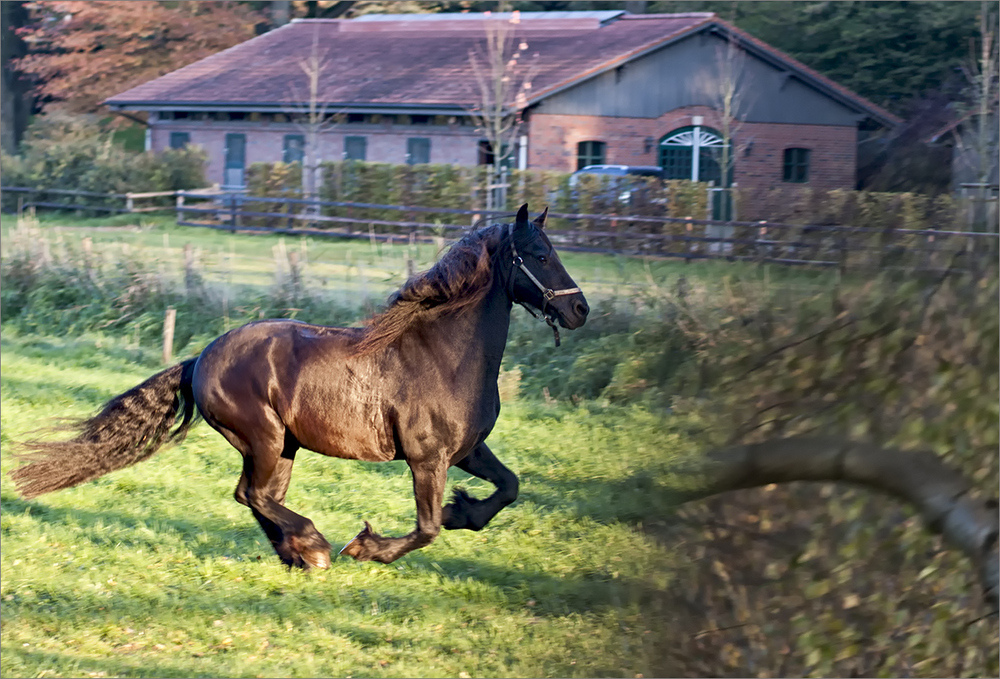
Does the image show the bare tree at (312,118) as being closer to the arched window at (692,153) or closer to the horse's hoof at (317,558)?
the arched window at (692,153)

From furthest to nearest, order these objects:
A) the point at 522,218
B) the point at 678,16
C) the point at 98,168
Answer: the point at 98,168 < the point at 678,16 < the point at 522,218

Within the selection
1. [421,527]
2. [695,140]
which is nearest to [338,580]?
[421,527]

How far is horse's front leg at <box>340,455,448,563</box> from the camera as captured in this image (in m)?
5.01

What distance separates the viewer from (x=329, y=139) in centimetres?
2861

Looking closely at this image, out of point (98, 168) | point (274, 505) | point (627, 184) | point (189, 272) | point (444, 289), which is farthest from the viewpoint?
point (98, 168)

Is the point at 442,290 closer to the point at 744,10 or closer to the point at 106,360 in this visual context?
the point at 106,360

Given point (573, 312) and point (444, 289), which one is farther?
point (444, 289)

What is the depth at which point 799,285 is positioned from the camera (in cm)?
247

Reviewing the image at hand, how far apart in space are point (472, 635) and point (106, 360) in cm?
832

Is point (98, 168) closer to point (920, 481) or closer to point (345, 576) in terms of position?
point (345, 576)

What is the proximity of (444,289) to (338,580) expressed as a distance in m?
1.66

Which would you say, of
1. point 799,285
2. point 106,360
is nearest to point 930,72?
point 106,360

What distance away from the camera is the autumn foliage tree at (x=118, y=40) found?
33.2 meters

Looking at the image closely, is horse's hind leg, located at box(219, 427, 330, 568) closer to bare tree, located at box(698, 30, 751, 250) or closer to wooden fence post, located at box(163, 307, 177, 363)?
wooden fence post, located at box(163, 307, 177, 363)
